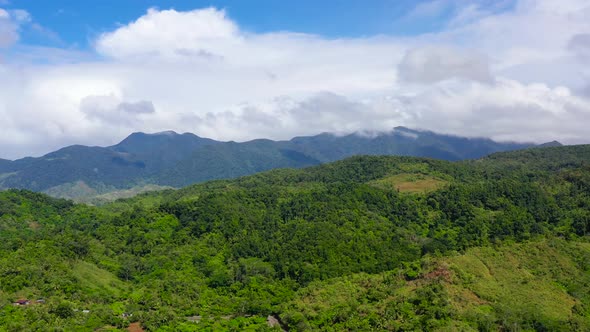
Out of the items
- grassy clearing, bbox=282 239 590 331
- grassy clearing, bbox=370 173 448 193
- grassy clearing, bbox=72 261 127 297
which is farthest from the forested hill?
grassy clearing, bbox=370 173 448 193

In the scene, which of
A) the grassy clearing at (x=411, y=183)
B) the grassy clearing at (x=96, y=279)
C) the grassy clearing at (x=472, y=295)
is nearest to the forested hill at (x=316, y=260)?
the grassy clearing at (x=472, y=295)

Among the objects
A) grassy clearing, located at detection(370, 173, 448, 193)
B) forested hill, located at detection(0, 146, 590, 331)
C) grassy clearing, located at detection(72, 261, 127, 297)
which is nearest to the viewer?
forested hill, located at detection(0, 146, 590, 331)

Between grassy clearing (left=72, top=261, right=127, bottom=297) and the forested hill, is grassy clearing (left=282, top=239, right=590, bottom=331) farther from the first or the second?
grassy clearing (left=72, top=261, right=127, bottom=297)

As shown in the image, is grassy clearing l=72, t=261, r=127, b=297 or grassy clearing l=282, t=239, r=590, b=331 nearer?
grassy clearing l=282, t=239, r=590, b=331

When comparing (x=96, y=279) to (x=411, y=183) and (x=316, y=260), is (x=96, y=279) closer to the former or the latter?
(x=316, y=260)

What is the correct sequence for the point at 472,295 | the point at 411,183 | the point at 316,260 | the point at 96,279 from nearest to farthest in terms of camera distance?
1. the point at 472,295
2. the point at 96,279
3. the point at 316,260
4. the point at 411,183

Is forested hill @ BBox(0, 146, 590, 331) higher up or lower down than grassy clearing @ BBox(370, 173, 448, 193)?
lower down

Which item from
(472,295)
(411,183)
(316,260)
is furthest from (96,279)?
(411,183)

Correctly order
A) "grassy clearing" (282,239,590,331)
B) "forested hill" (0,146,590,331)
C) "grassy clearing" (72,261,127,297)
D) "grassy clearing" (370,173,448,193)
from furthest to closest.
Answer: "grassy clearing" (370,173,448,193) < "grassy clearing" (72,261,127,297) < "forested hill" (0,146,590,331) < "grassy clearing" (282,239,590,331)
